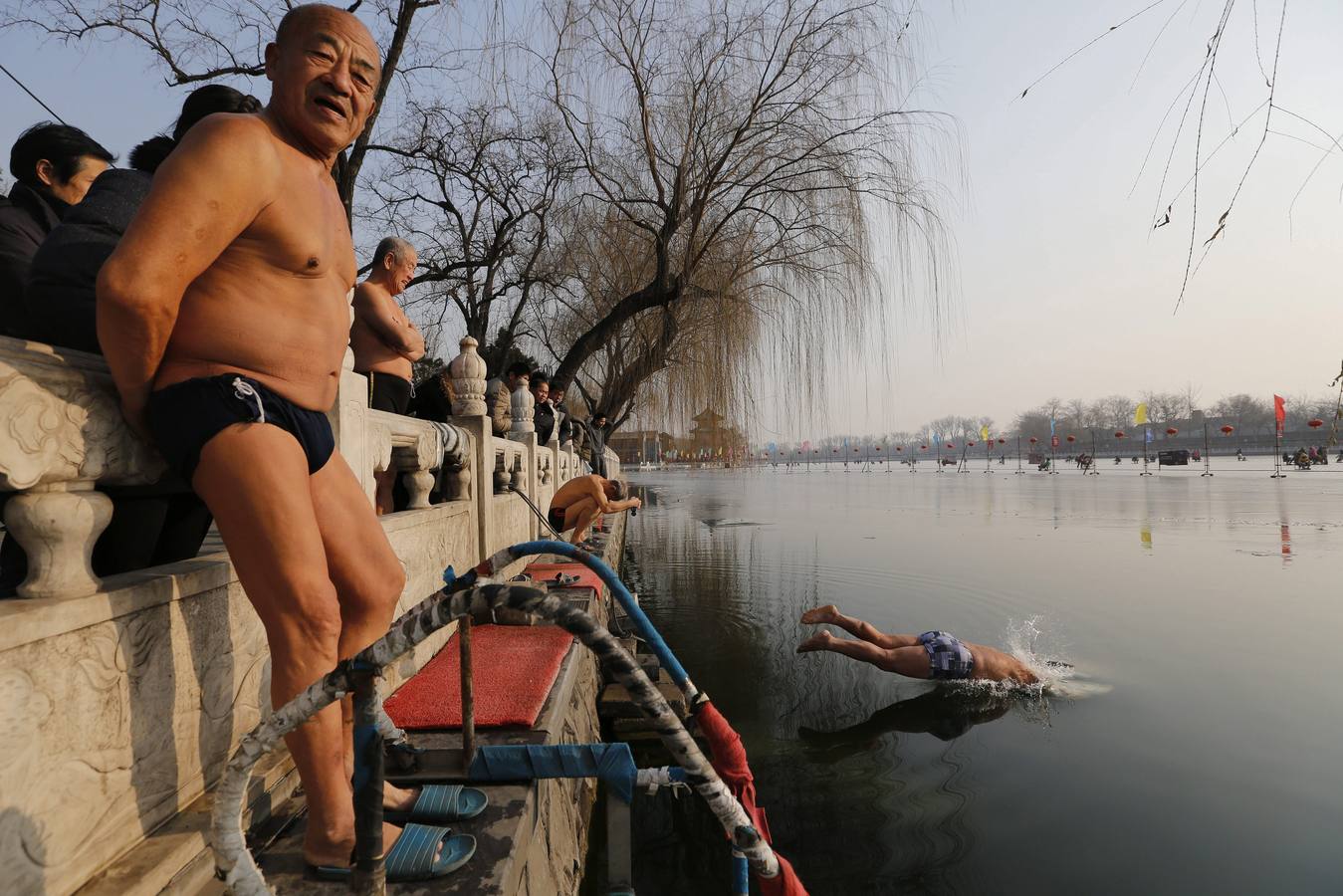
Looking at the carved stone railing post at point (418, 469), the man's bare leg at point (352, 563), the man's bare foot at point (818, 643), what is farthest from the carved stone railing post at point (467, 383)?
the man's bare foot at point (818, 643)

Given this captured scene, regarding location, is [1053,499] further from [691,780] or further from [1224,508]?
[691,780]

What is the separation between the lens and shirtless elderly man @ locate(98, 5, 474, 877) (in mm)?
1471

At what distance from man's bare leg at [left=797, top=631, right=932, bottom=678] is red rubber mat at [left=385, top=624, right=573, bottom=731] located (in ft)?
11.8

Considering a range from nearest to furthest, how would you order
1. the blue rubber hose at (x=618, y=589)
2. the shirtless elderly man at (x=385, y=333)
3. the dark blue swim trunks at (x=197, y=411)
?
the dark blue swim trunks at (x=197, y=411)
the blue rubber hose at (x=618, y=589)
the shirtless elderly man at (x=385, y=333)

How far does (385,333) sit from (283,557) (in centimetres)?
295

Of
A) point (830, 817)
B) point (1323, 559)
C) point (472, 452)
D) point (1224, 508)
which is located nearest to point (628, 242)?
point (472, 452)

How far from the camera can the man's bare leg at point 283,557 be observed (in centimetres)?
156

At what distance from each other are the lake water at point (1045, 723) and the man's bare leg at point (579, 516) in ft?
5.63

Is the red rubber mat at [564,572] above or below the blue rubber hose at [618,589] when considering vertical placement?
below

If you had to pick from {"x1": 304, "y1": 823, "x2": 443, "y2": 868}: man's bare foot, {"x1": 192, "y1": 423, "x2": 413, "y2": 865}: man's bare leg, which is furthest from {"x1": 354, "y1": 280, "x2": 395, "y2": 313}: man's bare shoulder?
{"x1": 304, "y1": 823, "x2": 443, "y2": 868}: man's bare foot

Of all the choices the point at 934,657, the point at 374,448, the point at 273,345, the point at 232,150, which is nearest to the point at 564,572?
the point at 374,448

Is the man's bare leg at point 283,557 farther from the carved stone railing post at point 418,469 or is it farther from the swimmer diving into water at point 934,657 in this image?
the swimmer diving into water at point 934,657

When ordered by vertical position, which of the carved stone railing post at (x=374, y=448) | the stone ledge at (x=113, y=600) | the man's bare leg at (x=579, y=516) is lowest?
the man's bare leg at (x=579, y=516)

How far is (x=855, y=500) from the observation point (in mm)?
31203
